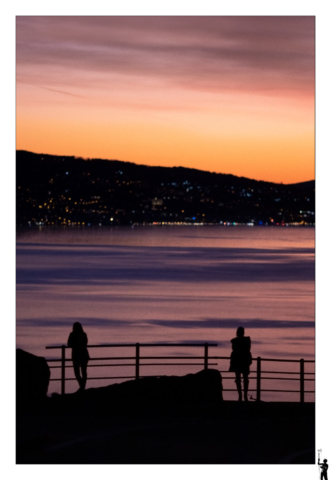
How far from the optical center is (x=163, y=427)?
25.0ft

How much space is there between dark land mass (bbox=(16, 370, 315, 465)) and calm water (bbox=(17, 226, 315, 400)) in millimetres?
6569

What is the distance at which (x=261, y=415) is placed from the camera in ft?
28.1

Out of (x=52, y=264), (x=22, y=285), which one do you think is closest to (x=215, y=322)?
(x=22, y=285)

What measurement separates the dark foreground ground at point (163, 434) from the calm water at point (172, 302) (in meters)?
7.15

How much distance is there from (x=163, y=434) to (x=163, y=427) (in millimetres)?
301

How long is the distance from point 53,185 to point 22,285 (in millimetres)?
A: 18281

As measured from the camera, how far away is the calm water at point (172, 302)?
90.9 ft

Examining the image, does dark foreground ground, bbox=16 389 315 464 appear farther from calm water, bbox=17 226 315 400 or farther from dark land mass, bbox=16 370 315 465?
calm water, bbox=17 226 315 400
